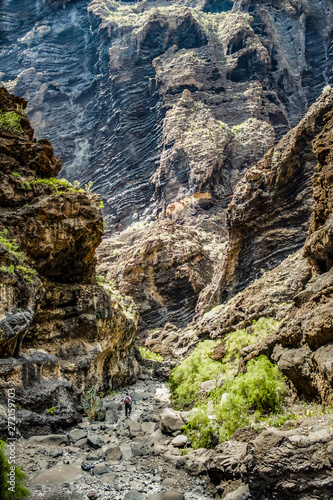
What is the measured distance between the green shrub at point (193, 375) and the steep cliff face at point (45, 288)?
149 inches

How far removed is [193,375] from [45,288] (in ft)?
25.7

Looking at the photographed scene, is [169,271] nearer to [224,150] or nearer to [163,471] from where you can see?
[224,150]

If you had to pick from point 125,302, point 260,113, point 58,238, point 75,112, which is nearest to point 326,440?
point 58,238

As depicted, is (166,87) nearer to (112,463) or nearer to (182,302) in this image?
(182,302)

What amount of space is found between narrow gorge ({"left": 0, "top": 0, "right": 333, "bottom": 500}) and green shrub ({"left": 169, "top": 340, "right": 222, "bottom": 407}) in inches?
3.7

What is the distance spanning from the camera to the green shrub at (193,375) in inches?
609

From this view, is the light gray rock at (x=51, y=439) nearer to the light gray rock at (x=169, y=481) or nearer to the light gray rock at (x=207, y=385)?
the light gray rock at (x=169, y=481)

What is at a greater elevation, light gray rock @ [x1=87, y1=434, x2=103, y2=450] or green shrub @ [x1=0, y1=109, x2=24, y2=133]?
green shrub @ [x1=0, y1=109, x2=24, y2=133]

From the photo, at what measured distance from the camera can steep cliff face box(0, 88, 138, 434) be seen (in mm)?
11320

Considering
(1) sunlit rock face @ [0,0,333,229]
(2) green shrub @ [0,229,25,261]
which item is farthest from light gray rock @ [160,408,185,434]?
(1) sunlit rock face @ [0,0,333,229]

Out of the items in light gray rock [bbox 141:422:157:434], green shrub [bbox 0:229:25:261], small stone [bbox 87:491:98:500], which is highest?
green shrub [bbox 0:229:25:261]

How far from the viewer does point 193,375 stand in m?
16.7

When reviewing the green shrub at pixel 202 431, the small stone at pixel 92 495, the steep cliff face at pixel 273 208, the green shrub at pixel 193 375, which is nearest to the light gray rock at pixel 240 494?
the green shrub at pixel 202 431

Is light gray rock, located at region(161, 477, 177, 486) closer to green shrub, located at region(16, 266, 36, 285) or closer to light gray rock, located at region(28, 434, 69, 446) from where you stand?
light gray rock, located at region(28, 434, 69, 446)
